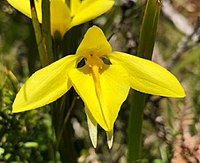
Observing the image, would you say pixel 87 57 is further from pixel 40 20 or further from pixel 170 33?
pixel 170 33

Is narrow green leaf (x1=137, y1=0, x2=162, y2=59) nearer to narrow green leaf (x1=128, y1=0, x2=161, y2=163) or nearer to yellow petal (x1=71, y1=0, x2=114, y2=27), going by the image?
narrow green leaf (x1=128, y1=0, x2=161, y2=163)

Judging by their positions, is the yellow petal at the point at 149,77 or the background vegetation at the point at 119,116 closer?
the yellow petal at the point at 149,77

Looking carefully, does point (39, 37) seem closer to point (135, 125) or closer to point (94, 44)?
point (94, 44)

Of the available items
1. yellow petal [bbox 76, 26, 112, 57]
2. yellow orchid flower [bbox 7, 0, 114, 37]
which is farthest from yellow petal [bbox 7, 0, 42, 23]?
yellow petal [bbox 76, 26, 112, 57]

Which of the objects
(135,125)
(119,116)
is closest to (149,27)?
(135,125)


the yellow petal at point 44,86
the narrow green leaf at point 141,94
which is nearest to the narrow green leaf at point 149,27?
the narrow green leaf at point 141,94

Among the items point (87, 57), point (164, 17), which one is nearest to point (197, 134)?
point (87, 57)

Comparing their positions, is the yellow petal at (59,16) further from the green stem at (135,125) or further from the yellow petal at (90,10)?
the green stem at (135,125)
